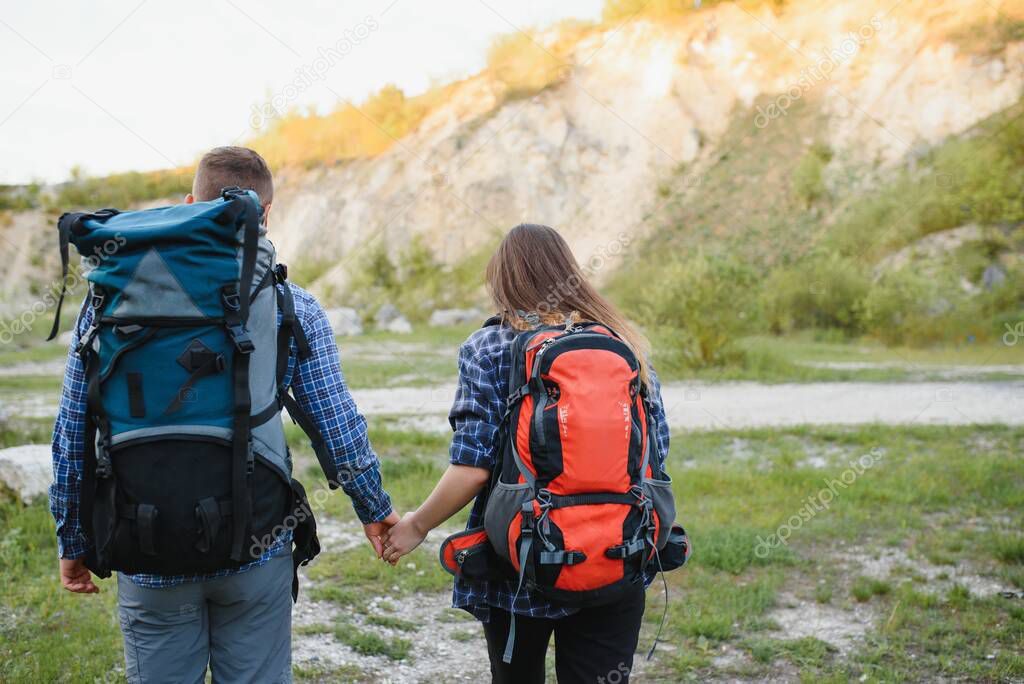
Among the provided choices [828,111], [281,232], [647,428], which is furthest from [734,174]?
[647,428]

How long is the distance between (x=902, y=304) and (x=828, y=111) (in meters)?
21.2

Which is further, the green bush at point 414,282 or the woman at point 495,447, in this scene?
the green bush at point 414,282

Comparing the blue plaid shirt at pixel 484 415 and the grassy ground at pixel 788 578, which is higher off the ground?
the blue plaid shirt at pixel 484 415

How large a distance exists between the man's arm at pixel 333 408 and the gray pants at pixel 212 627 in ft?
1.15

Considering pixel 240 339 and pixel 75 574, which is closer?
pixel 240 339

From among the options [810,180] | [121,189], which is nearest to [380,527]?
[810,180]

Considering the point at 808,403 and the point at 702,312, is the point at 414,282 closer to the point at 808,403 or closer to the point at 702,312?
the point at 702,312

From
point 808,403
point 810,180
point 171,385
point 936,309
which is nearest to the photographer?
point 171,385

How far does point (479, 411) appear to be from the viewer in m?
2.32

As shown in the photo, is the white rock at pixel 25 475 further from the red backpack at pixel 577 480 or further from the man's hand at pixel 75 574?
the red backpack at pixel 577 480

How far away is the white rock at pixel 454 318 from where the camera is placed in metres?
29.9

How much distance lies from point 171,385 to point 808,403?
11305 mm

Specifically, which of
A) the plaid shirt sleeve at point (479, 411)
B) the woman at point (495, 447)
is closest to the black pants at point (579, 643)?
the woman at point (495, 447)

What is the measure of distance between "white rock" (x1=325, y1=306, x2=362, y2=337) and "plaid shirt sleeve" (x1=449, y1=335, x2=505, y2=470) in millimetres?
24466
